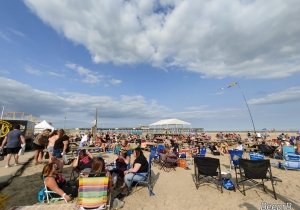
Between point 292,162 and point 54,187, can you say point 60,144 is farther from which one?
point 292,162

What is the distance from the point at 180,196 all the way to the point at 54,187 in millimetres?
2876

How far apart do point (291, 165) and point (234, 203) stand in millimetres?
5224

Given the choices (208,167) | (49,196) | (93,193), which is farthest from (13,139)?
(208,167)

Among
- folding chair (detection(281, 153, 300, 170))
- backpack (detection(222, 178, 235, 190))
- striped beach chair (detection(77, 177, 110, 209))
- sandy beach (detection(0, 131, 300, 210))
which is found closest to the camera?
striped beach chair (detection(77, 177, 110, 209))

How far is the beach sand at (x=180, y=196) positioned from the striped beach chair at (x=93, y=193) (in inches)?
12.8

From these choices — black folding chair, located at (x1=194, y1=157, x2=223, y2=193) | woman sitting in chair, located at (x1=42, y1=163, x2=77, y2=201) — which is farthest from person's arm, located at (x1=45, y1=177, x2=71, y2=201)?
black folding chair, located at (x1=194, y1=157, x2=223, y2=193)

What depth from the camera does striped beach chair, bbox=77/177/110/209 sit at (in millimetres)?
3989

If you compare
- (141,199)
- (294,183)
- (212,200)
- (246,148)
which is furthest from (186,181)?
(246,148)

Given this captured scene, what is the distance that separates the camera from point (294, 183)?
662cm

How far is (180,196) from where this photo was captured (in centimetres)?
533

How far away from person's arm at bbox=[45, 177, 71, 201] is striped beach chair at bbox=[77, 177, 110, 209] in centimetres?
63

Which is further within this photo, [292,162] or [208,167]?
[292,162]

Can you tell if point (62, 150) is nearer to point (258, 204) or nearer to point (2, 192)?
point (2, 192)

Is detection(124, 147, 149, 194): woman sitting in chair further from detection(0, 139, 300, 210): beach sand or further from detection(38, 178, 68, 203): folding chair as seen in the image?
detection(38, 178, 68, 203): folding chair
